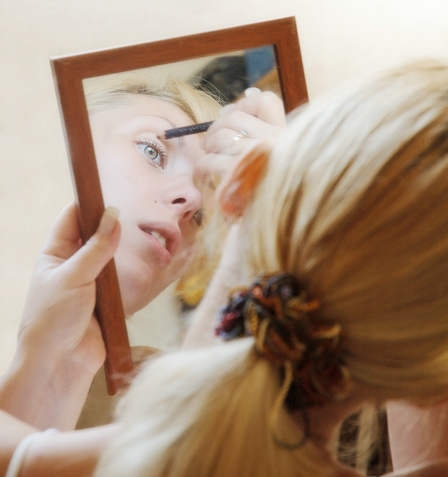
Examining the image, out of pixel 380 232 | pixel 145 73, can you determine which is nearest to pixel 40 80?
pixel 145 73

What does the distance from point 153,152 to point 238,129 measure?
0.10 metres

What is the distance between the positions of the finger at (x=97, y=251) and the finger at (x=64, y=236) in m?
0.04

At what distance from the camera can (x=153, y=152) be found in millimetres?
604

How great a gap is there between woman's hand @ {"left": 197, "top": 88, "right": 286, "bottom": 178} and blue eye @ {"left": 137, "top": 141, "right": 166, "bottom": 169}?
44mm

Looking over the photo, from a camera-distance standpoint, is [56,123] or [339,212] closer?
[339,212]

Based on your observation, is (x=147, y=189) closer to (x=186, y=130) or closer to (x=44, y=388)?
(x=186, y=130)

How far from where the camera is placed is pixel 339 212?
1.25 feet

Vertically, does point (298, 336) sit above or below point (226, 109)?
below

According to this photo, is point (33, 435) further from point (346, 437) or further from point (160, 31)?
point (160, 31)

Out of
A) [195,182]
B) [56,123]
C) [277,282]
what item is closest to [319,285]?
[277,282]

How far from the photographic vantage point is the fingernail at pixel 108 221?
57 cm

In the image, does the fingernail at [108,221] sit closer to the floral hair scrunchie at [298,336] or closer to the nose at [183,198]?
the nose at [183,198]

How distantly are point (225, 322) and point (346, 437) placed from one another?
1.06ft

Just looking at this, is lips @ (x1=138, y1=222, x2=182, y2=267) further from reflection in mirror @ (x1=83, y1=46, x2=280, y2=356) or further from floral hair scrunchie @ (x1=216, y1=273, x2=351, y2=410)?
floral hair scrunchie @ (x1=216, y1=273, x2=351, y2=410)
